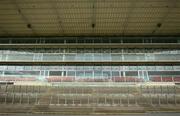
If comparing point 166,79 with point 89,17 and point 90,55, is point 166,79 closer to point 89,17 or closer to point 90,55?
point 90,55

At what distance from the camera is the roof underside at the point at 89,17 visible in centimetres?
1380

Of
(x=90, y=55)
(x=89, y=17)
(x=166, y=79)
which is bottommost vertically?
(x=166, y=79)

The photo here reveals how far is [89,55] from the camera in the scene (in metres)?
19.2

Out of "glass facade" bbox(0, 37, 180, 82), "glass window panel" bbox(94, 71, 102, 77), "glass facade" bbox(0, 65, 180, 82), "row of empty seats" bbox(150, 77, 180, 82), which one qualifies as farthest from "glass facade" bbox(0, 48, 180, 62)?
"row of empty seats" bbox(150, 77, 180, 82)

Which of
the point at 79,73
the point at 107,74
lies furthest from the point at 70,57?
the point at 107,74

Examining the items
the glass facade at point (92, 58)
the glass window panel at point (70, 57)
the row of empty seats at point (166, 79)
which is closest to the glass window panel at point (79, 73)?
the glass facade at point (92, 58)

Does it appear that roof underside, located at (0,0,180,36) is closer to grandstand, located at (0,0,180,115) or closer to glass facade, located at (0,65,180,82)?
grandstand, located at (0,0,180,115)

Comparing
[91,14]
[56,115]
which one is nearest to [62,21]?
[91,14]

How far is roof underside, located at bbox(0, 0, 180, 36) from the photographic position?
45.3ft

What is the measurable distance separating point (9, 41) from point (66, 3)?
7.25m

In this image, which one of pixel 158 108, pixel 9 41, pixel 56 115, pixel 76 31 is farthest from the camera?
pixel 9 41

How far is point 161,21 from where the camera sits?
623 inches

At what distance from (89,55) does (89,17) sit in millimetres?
4613

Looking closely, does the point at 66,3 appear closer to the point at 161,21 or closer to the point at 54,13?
the point at 54,13
